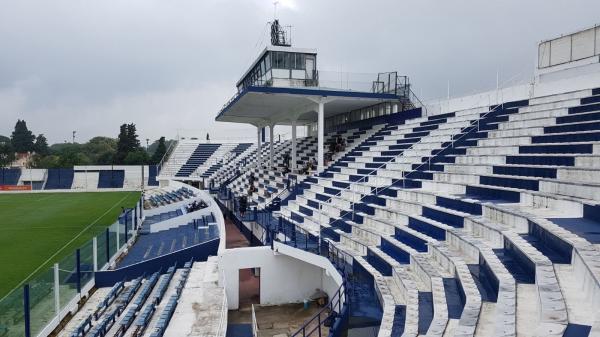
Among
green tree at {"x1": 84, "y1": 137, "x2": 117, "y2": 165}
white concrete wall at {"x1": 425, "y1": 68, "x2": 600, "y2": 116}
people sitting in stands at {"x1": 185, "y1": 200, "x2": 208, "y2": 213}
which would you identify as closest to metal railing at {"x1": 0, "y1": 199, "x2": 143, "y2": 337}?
people sitting in stands at {"x1": 185, "y1": 200, "x2": 208, "y2": 213}

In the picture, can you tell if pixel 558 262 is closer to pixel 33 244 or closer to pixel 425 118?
pixel 425 118

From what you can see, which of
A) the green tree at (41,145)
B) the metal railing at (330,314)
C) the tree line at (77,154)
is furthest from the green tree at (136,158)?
the metal railing at (330,314)

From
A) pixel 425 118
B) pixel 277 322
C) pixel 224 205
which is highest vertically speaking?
pixel 425 118

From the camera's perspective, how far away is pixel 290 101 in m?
17.6

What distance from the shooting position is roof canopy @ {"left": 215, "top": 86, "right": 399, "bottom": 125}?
15.8 metres

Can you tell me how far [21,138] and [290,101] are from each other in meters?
82.0

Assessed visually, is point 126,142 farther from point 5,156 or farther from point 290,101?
point 290,101

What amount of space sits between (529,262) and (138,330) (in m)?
6.46

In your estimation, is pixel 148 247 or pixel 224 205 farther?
pixel 224 205

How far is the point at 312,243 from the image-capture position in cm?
985

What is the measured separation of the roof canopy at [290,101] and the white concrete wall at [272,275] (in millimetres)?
6706

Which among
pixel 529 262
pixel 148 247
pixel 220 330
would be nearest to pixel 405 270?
pixel 529 262

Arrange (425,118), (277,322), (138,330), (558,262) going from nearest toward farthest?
(558,262) → (138,330) → (277,322) → (425,118)

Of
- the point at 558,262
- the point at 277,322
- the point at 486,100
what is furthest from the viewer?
the point at 486,100
